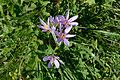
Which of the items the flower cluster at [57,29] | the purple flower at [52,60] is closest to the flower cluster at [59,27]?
the flower cluster at [57,29]

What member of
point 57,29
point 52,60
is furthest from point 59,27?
point 52,60

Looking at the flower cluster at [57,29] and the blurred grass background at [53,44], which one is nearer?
the flower cluster at [57,29]

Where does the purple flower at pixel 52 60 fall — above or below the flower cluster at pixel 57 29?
below

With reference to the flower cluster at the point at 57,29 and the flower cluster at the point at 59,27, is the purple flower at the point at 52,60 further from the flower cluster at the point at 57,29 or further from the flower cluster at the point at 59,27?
the flower cluster at the point at 59,27

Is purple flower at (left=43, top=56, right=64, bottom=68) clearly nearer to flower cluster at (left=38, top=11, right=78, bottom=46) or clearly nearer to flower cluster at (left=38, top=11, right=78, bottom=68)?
flower cluster at (left=38, top=11, right=78, bottom=68)

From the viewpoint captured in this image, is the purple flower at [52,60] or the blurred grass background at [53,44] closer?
the purple flower at [52,60]

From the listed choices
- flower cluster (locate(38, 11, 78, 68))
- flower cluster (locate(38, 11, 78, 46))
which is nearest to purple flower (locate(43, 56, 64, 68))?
flower cluster (locate(38, 11, 78, 68))

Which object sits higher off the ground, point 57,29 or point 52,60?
point 57,29

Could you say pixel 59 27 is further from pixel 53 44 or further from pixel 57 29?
pixel 53 44

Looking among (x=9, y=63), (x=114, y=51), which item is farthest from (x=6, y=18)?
A: (x=114, y=51)
